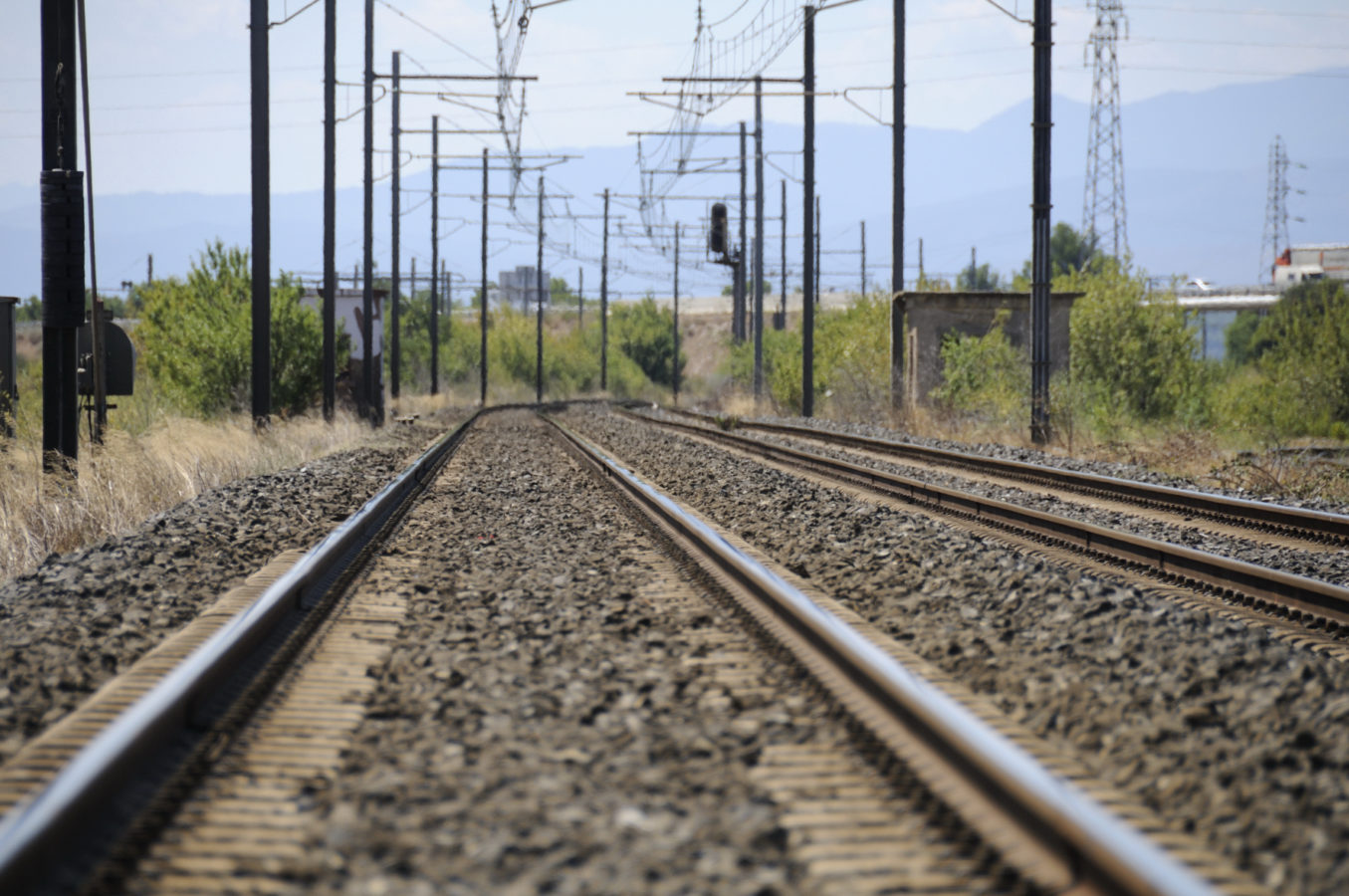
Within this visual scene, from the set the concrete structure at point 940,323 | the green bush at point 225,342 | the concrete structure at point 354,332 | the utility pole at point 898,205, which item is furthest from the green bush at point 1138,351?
the green bush at point 225,342

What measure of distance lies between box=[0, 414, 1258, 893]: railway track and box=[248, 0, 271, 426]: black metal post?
50.6ft

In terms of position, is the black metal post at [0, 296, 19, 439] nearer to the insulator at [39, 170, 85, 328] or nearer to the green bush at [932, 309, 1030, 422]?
the insulator at [39, 170, 85, 328]

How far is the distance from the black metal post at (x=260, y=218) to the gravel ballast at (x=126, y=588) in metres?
8.69

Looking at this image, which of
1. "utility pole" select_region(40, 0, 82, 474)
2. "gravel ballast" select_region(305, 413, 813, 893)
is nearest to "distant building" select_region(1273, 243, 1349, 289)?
"utility pole" select_region(40, 0, 82, 474)

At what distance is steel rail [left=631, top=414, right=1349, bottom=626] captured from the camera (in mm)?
6695

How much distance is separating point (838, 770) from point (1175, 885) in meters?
1.39

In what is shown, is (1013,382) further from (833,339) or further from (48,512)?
(48,512)

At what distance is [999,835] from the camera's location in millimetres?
3189

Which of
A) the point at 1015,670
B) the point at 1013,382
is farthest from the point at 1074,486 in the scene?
the point at 1013,382

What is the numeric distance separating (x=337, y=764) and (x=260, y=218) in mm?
18363

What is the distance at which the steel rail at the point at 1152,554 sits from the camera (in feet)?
22.0

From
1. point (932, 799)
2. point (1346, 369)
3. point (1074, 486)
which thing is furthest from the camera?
point (1346, 369)

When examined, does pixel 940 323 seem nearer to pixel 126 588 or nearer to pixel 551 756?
pixel 126 588

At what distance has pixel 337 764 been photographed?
400cm
